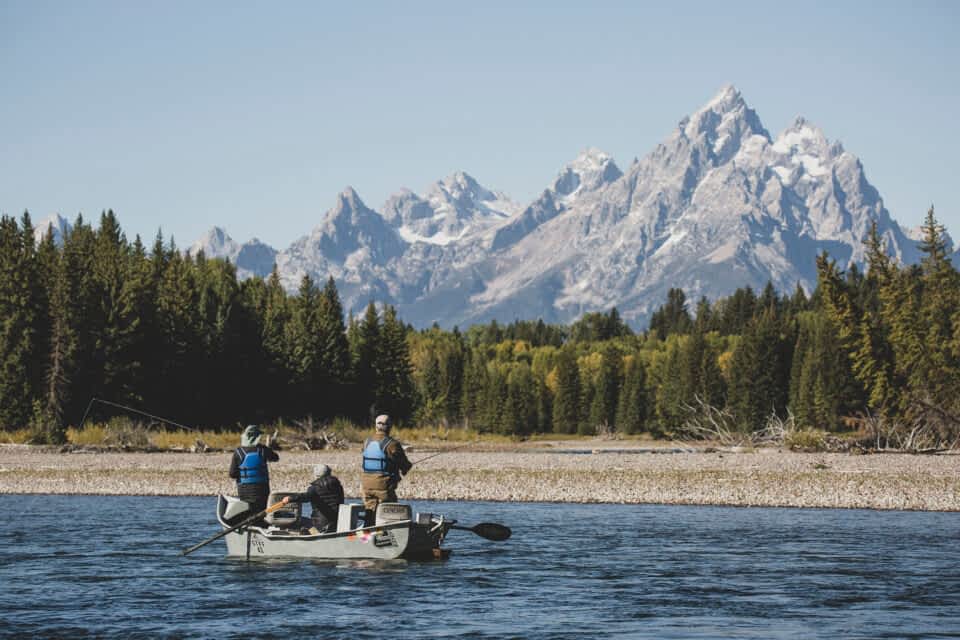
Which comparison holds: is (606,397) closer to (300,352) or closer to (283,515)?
(300,352)

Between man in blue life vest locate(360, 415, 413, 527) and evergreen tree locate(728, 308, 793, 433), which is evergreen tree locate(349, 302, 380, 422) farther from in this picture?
man in blue life vest locate(360, 415, 413, 527)

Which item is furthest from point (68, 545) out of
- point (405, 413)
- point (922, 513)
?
point (405, 413)

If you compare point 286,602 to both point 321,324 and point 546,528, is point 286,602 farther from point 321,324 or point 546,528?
point 321,324

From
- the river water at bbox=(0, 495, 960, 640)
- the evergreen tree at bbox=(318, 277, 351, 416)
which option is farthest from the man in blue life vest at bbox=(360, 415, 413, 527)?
the evergreen tree at bbox=(318, 277, 351, 416)

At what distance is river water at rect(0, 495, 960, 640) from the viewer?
Answer: 2195 cm

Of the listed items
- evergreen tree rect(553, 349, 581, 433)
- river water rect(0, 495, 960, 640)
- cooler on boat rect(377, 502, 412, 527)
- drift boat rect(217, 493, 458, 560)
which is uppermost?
evergreen tree rect(553, 349, 581, 433)

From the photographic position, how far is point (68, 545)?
32.3 meters

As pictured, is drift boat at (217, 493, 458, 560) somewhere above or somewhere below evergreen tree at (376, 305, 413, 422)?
below

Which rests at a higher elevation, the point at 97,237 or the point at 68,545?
the point at 97,237

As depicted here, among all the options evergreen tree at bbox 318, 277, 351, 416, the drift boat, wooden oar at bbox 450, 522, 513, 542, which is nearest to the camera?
the drift boat

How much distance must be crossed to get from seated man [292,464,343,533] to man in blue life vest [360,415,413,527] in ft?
2.53

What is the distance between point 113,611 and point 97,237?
308 ft

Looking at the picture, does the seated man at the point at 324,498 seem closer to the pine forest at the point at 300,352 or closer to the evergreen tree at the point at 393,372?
the pine forest at the point at 300,352

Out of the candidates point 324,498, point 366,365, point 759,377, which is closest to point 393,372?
point 366,365
